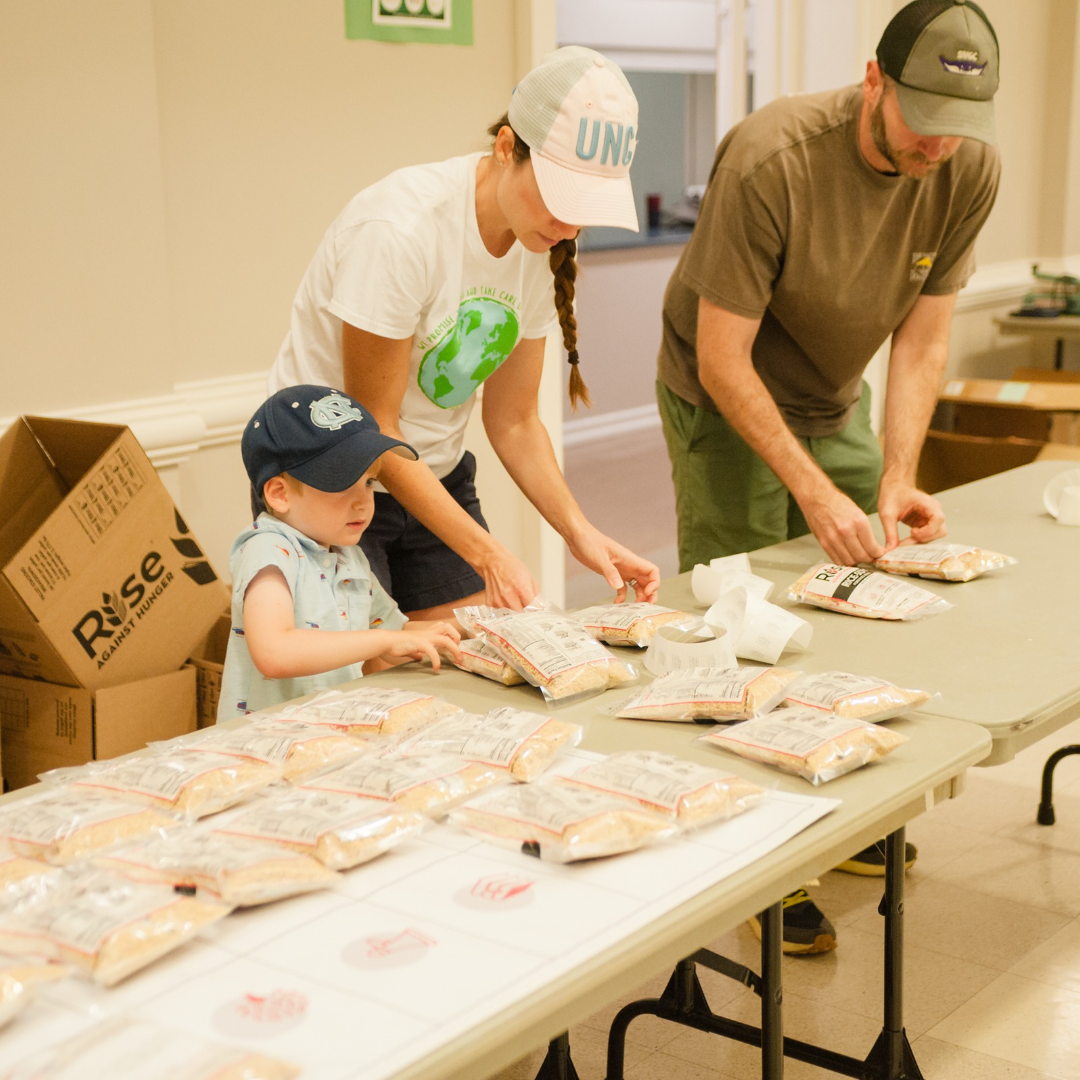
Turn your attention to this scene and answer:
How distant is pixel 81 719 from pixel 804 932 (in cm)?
125

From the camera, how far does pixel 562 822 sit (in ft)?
3.32

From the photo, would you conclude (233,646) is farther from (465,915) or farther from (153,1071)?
(153,1071)

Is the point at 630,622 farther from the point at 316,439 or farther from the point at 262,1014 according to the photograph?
the point at 262,1014

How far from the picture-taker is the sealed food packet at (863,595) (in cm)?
168

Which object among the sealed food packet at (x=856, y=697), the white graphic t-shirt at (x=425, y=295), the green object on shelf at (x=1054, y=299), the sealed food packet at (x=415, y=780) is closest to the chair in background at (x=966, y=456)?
the green object on shelf at (x=1054, y=299)

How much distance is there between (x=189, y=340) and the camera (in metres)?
2.66

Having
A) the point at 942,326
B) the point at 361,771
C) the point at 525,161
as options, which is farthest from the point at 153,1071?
the point at 942,326

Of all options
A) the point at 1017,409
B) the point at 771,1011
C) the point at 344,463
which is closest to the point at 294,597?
the point at 344,463

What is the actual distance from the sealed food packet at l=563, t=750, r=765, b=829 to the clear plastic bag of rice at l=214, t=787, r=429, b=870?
17cm

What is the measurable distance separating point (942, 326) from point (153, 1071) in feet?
6.56

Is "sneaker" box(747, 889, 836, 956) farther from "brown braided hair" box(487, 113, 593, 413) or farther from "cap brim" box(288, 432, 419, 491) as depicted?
"cap brim" box(288, 432, 419, 491)

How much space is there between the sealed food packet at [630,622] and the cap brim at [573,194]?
0.49 meters

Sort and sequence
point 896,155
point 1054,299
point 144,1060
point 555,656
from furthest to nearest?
point 1054,299 → point 896,155 → point 555,656 → point 144,1060

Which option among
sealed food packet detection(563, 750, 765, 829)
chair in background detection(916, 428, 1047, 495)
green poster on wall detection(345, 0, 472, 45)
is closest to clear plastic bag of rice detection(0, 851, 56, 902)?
sealed food packet detection(563, 750, 765, 829)
